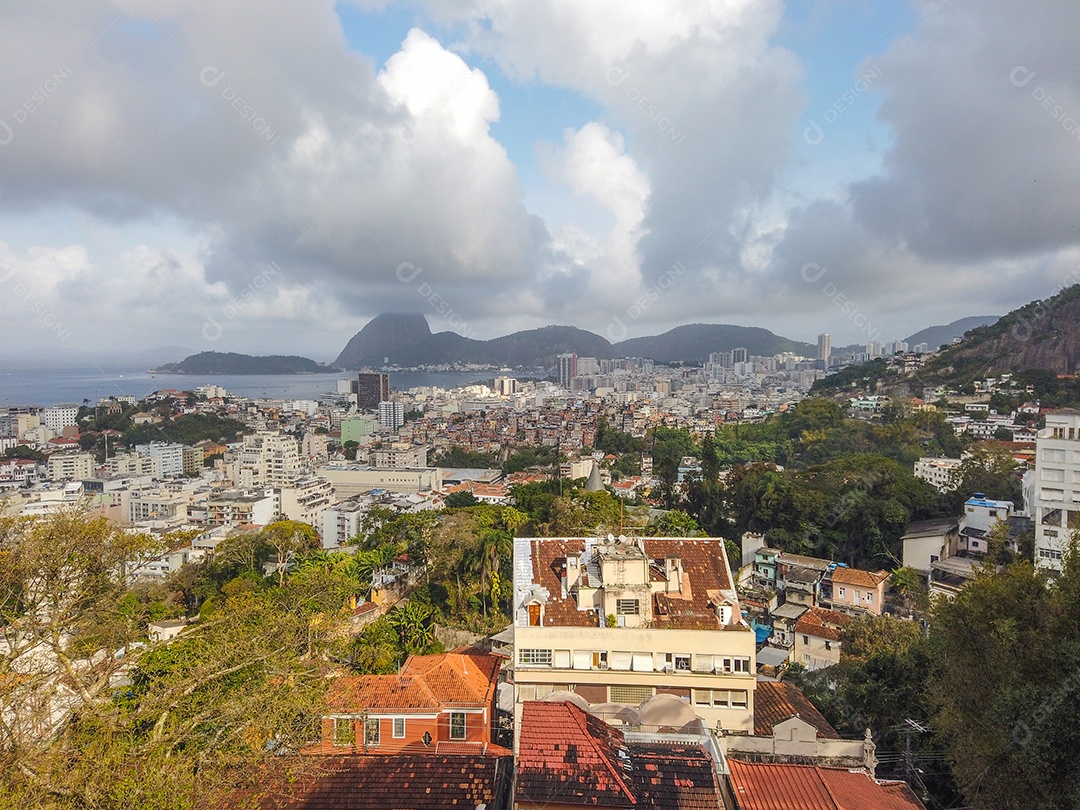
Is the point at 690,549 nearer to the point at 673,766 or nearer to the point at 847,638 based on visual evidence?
the point at 673,766

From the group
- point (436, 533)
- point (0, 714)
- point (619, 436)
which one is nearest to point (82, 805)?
point (0, 714)

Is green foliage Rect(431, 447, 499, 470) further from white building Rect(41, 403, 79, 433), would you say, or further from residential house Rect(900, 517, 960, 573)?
white building Rect(41, 403, 79, 433)

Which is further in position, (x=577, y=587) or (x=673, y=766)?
(x=577, y=587)

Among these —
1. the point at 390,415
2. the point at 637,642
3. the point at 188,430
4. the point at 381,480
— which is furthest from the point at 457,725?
the point at 390,415

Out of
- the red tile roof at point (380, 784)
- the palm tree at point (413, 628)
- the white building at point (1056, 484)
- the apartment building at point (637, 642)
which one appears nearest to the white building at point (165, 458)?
the palm tree at point (413, 628)

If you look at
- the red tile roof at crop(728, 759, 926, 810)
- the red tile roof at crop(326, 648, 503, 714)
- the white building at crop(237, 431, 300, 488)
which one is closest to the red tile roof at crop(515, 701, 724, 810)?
the red tile roof at crop(728, 759, 926, 810)

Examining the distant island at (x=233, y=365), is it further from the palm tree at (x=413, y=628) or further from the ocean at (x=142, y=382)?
the palm tree at (x=413, y=628)

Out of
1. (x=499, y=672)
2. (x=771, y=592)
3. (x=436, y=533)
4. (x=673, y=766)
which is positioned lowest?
(x=771, y=592)
